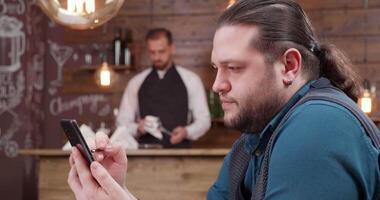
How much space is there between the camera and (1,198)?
17.8 ft

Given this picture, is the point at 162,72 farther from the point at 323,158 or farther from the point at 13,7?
the point at 323,158

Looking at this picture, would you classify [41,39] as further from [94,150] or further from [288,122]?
[288,122]

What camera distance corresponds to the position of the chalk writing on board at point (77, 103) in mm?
6082

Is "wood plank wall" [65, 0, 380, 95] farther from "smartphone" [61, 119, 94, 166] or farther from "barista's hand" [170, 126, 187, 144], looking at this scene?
"smartphone" [61, 119, 94, 166]

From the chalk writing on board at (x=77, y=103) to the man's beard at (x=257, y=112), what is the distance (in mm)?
4951

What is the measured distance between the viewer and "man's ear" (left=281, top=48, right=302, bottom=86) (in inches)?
47.4

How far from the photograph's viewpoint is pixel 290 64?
1.21 metres

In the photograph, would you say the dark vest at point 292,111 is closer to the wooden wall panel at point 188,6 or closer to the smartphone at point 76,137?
→ the smartphone at point 76,137

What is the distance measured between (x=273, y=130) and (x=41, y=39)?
208 inches

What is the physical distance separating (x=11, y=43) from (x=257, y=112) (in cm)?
482

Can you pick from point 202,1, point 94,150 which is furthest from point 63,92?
point 94,150

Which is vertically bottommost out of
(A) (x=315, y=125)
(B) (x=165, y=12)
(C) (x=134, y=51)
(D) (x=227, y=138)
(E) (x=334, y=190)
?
(D) (x=227, y=138)

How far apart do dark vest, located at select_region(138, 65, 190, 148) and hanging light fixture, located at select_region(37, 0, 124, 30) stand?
247cm

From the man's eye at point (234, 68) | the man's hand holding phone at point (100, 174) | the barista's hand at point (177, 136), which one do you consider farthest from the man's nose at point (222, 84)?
the barista's hand at point (177, 136)
